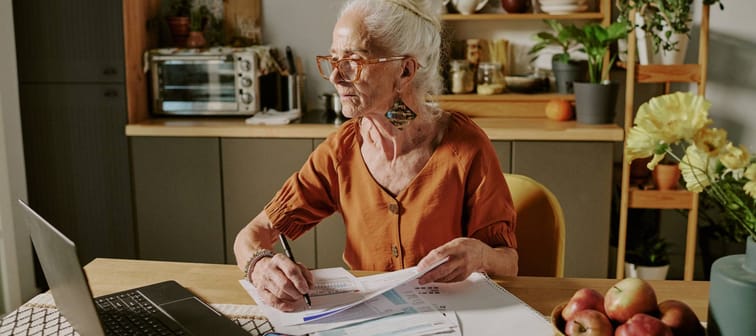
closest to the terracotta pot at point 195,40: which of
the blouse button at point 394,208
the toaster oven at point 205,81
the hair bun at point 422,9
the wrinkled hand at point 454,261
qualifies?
the toaster oven at point 205,81

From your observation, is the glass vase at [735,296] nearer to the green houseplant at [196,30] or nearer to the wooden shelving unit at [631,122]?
the wooden shelving unit at [631,122]

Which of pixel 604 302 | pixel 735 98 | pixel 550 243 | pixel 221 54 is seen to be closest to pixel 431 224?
pixel 550 243

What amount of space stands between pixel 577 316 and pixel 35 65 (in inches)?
111

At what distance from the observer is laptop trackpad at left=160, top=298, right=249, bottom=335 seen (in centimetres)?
126

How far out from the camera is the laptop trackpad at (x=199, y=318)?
1258mm

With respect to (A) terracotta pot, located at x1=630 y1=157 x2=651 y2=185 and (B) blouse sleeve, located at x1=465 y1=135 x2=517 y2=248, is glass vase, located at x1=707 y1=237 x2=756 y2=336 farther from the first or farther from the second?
(A) terracotta pot, located at x1=630 y1=157 x2=651 y2=185

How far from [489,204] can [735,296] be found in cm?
73

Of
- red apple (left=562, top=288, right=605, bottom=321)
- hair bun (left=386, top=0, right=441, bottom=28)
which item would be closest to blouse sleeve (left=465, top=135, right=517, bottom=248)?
hair bun (left=386, top=0, right=441, bottom=28)

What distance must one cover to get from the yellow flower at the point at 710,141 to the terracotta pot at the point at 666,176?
2.15 meters

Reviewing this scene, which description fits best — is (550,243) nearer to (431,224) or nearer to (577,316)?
(431,224)

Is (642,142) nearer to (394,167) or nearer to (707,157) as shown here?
(707,157)

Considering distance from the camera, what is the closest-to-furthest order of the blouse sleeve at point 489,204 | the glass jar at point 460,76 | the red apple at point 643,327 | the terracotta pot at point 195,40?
the red apple at point 643,327 → the blouse sleeve at point 489,204 → the glass jar at point 460,76 → the terracotta pot at point 195,40

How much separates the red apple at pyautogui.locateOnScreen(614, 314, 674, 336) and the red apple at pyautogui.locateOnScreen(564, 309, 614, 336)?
0.02 meters

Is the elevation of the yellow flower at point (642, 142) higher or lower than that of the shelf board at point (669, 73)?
higher
